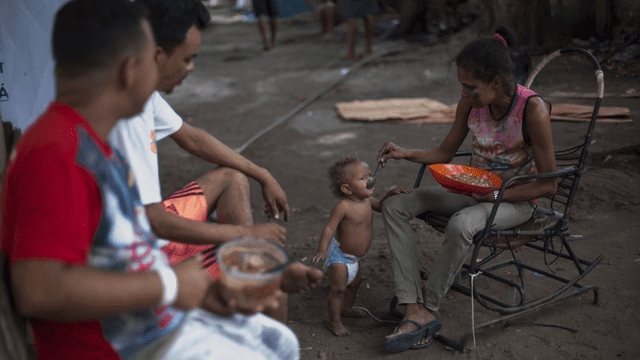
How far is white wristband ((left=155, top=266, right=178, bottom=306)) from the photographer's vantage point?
3.88ft

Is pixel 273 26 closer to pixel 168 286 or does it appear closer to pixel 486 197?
pixel 486 197

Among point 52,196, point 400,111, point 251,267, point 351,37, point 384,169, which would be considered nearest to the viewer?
point 52,196

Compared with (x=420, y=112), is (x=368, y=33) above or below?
above

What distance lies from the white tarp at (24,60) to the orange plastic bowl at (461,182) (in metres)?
1.88

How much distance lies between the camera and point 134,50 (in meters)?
1.16

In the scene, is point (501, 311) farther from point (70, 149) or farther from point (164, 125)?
point (70, 149)

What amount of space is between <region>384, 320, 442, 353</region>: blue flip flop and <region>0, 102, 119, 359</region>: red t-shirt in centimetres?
167

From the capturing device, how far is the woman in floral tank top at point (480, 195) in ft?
8.02

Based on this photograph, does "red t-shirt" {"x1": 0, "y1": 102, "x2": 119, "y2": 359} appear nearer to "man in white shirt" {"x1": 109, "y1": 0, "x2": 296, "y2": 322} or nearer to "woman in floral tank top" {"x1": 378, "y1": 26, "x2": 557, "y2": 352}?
"man in white shirt" {"x1": 109, "y1": 0, "x2": 296, "y2": 322}

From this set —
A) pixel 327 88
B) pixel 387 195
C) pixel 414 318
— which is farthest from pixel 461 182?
pixel 327 88

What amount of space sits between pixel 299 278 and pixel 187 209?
784mm

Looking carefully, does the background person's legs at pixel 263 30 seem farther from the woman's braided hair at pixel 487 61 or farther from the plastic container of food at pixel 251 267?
the plastic container of food at pixel 251 267

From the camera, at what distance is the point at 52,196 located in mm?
1052

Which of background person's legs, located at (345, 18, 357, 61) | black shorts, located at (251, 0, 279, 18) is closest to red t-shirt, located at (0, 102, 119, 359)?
background person's legs, located at (345, 18, 357, 61)
